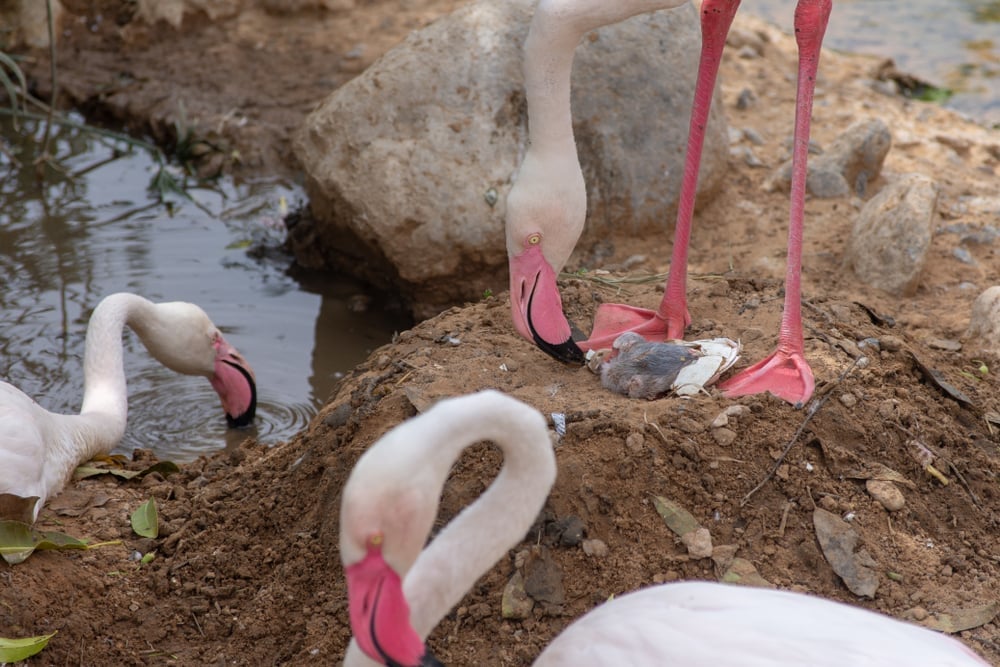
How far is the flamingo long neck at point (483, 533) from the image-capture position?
264 centimetres

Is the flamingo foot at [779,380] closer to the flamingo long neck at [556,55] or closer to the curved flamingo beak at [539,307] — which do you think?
the curved flamingo beak at [539,307]

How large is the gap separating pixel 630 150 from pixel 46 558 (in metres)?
3.75

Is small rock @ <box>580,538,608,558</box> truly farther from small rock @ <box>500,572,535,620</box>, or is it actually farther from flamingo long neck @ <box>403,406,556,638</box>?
flamingo long neck @ <box>403,406,556,638</box>

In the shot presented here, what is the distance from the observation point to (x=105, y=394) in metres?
5.13

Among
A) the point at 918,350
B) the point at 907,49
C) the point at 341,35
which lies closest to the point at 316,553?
the point at 918,350

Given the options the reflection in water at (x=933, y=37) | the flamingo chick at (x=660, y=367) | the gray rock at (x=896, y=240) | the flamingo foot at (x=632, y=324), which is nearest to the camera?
the flamingo chick at (x=660, y=367)

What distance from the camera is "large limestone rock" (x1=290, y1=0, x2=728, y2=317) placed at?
5902mm

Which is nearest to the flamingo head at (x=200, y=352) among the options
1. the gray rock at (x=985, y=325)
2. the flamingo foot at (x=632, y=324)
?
the flamingo foot at (x=632, y=324)

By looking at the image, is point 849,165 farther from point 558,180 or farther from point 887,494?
point 887,494

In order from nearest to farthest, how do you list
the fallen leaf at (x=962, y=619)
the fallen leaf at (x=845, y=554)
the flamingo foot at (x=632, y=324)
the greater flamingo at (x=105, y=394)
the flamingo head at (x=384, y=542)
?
the flamingo head at (x=384, y=542) → the fallen leaf at (x=962, y=619) → the fallen leaf at (x=845, y=554) → the greater flamingo at (x=105, y=394) → the flamingo foot at (x=632, y=324)

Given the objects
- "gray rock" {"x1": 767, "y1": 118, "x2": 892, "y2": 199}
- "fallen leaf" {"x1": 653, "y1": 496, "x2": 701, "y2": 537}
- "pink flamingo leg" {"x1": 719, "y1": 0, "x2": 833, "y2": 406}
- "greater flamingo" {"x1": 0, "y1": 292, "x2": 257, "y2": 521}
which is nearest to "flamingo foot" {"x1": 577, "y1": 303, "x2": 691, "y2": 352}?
"pink flamingo leg" {"x1": 719, "y1": 0, "x2": 833, "y2": 406}

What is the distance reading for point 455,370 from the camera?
4.04m

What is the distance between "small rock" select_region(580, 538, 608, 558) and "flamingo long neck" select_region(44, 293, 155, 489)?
7.56 ft

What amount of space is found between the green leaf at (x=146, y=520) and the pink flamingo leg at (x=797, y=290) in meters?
2.12
